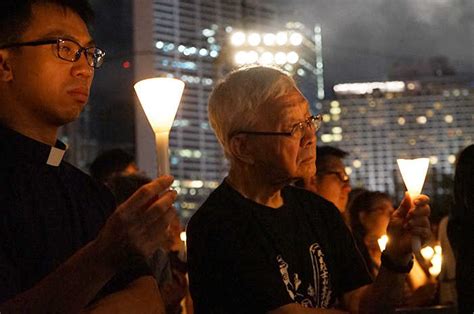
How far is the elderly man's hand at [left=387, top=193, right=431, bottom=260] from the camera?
2811mm

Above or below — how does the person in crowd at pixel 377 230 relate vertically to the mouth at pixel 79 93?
below

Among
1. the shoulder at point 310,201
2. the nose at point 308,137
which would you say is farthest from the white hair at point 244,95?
the shoulder at point 310,201

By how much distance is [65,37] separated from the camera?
2.38 metres

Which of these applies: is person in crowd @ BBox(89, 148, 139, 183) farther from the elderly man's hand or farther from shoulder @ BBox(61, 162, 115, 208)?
shoulder @ BBox(61, 162, 115, 208)

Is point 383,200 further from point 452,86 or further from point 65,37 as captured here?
point 452,86

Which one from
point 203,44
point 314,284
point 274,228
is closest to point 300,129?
point 274,228

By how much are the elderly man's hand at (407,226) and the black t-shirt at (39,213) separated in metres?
1.05

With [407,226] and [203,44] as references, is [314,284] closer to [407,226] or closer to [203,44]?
[407,226]

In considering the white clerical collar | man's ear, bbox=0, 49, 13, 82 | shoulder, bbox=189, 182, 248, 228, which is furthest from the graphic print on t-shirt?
man's ear, bbox=0, 49, 13, 82

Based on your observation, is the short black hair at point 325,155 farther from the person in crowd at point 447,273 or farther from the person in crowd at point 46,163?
the person in crowd at point 46,163

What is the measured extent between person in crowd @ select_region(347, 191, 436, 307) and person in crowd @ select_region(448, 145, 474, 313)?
7.92 ft

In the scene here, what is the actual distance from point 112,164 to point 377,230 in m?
2.35

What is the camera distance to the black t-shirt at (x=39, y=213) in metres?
2.12

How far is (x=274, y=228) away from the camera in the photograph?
297 cm
